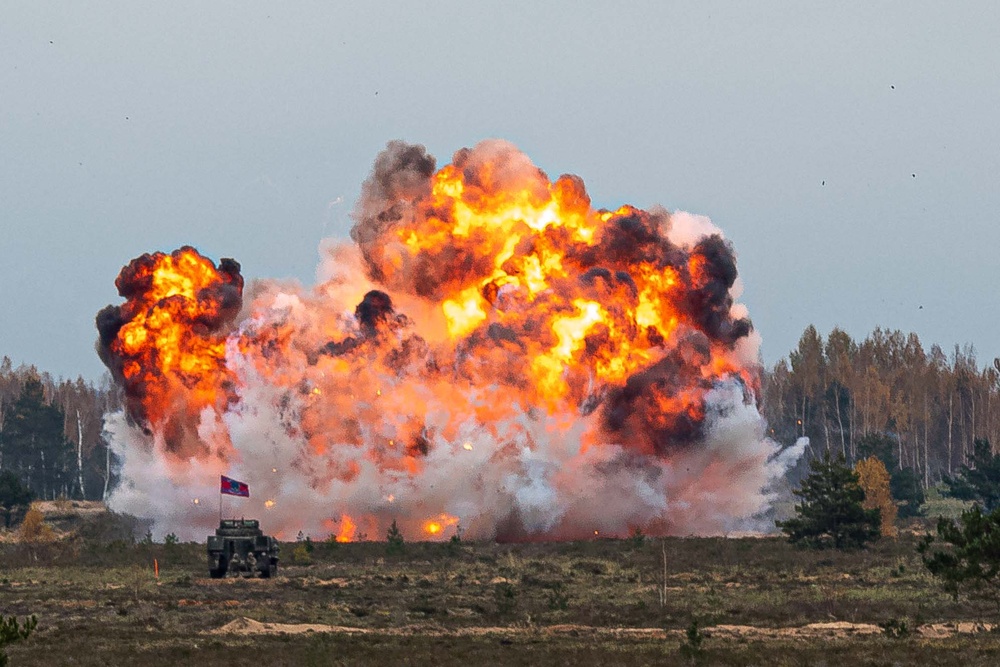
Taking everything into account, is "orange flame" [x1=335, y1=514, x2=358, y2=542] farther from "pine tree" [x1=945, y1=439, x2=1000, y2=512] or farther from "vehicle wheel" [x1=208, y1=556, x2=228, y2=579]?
"pine tree" [x1=945, y1=439, x2=1000, y2=512]

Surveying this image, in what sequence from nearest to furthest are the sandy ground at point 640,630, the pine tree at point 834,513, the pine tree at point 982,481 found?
the sandy ground at point 640,630, the pine tree at point 834,513, the pine tree at point 982,481

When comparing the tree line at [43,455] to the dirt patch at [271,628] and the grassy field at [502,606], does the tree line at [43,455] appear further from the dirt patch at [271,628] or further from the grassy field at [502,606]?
the dirt patch at [271,628]

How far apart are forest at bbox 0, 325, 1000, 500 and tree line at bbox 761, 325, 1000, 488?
117 mm

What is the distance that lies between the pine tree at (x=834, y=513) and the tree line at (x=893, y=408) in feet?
252

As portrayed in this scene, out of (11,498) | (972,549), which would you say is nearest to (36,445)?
(11,498)

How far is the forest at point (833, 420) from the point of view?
16275cm

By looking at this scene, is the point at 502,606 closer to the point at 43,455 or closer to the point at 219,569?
the point at 219,569

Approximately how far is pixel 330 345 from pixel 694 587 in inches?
1586

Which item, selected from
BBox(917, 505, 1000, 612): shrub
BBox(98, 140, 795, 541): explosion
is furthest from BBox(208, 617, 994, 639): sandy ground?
BBox(98, 140, 795, 541): explosion

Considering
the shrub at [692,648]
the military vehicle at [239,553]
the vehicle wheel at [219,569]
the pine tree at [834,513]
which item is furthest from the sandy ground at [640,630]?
the pine tree at [834,513]

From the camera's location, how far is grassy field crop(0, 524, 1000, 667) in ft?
164

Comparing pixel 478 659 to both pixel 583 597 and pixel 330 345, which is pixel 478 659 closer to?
pixel 583 597

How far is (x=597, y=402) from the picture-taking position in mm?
101688

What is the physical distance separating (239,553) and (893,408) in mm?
108650
